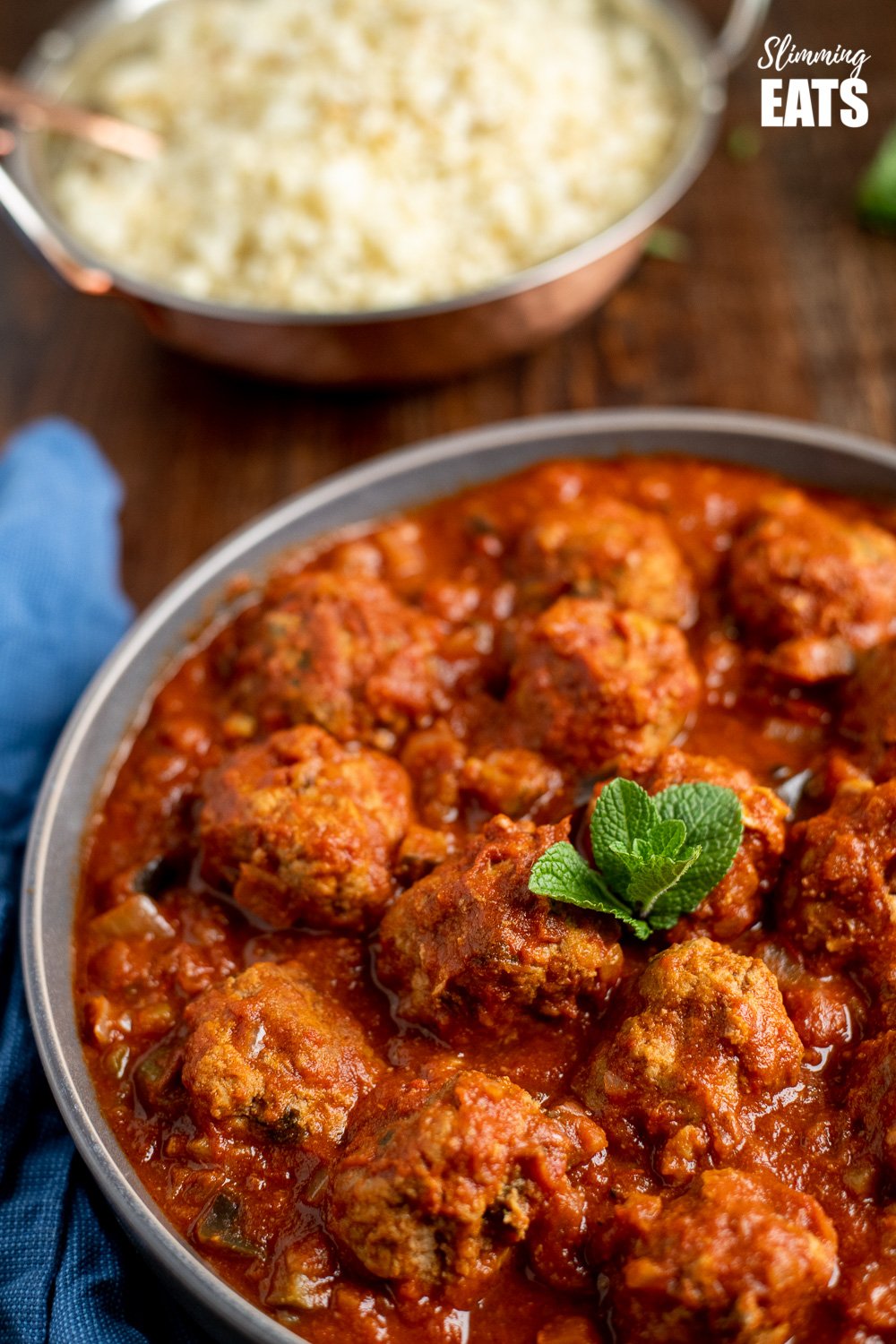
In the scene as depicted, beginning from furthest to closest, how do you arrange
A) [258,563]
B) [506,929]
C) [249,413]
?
[249,413], [258,563], [506,929]

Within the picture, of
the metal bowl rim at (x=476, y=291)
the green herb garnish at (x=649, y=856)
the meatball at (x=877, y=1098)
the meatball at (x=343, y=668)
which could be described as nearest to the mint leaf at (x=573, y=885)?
the green herb garnish at (x=649, y=856)

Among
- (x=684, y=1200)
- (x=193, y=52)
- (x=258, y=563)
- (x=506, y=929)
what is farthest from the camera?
(x=193, y=52)

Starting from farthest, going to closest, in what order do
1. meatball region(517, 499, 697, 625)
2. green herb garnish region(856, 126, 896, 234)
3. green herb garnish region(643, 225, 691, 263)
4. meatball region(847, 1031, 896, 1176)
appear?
1. green herb garnish region(643, 225, 691, 263)
2. green herb garnish region(856, 126, 896, 234)
3. meatball region(517, 499, 697, 625)
4. meatball region(847, 1031, 896, 1176)

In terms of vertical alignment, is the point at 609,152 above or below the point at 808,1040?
above

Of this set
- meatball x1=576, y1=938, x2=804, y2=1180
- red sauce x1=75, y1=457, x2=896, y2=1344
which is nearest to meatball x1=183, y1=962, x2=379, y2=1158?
red sauce x1=75, y1=457, x2=896, y2=1344

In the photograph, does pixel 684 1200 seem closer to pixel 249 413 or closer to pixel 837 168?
pixel 249 413

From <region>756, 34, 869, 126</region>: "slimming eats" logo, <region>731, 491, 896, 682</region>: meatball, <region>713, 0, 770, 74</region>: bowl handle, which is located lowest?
<region>731, 491, 896, 682</region>: meatball

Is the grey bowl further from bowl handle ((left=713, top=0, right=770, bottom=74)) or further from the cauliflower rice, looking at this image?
bowl handle ((left=713, top=0, right=770, bottom=74))

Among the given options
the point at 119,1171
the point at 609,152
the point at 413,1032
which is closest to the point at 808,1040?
the point at 413,1032
